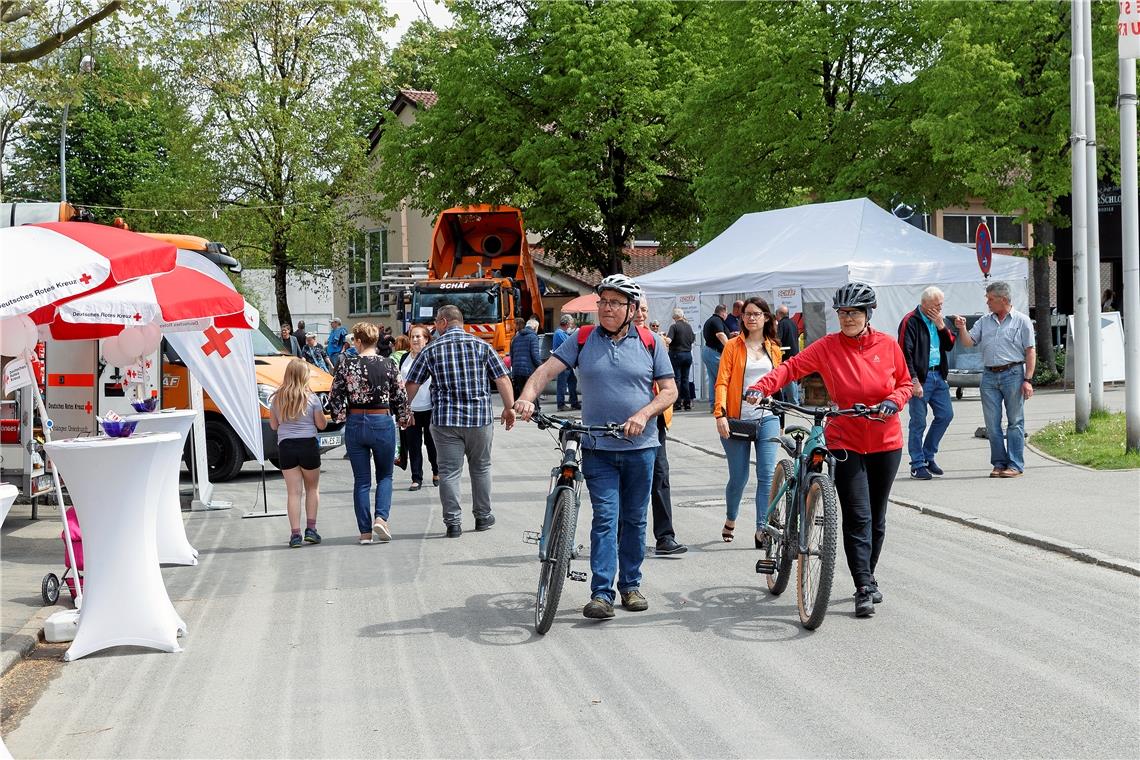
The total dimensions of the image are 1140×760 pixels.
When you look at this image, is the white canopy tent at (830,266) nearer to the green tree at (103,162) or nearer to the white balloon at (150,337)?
the white balloon at (150,337)

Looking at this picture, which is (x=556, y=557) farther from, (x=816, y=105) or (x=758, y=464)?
(x=816, y=105)

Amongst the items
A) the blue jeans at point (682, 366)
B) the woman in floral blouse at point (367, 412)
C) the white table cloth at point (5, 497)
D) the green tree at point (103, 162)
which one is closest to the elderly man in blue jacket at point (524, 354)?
the blue jeans at point (682, 366)

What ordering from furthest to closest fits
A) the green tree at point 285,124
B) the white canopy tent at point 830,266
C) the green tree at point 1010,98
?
the green tree at point 285,124, the green tree at point 1010,98, the white canopy tent at point 830,266

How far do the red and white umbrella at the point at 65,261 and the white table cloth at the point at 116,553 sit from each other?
0.86m

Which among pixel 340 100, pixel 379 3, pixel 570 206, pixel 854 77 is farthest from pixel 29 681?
pixel 340 100

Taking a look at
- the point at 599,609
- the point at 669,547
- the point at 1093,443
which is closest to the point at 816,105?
the point at 1093,443

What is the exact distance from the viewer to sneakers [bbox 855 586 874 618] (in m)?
7.07

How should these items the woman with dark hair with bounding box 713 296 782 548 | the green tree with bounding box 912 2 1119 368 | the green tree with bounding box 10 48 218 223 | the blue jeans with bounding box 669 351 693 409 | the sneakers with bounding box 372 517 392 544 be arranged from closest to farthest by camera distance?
1. the woman with dark hair with bounding box 713 296 782 548
2. the sneakers with bounding box 372 517 392 544
3. the blue jeans with bounding box 669 351 693 409
4. the green tree with bounding box 912 2 1119 368
5. the green tree with bounding box 10 48 218 223

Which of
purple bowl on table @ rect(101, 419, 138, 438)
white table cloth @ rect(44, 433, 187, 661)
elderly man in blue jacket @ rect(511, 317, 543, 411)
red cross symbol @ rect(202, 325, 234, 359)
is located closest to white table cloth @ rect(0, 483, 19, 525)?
white table cloth @ rect(44, 433, 187, 661)

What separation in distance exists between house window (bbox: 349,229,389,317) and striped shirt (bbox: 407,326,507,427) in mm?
38500

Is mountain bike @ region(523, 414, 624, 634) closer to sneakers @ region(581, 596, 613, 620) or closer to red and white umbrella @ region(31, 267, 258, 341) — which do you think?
sneakers @ region(581, 596, 613, 620)

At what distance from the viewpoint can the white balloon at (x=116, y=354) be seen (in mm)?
Answer: 11367

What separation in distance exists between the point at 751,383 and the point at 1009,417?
5.11 meters

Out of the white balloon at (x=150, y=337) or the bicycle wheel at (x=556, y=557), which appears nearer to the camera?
the bicycle wheel at (x=556, y=557)
